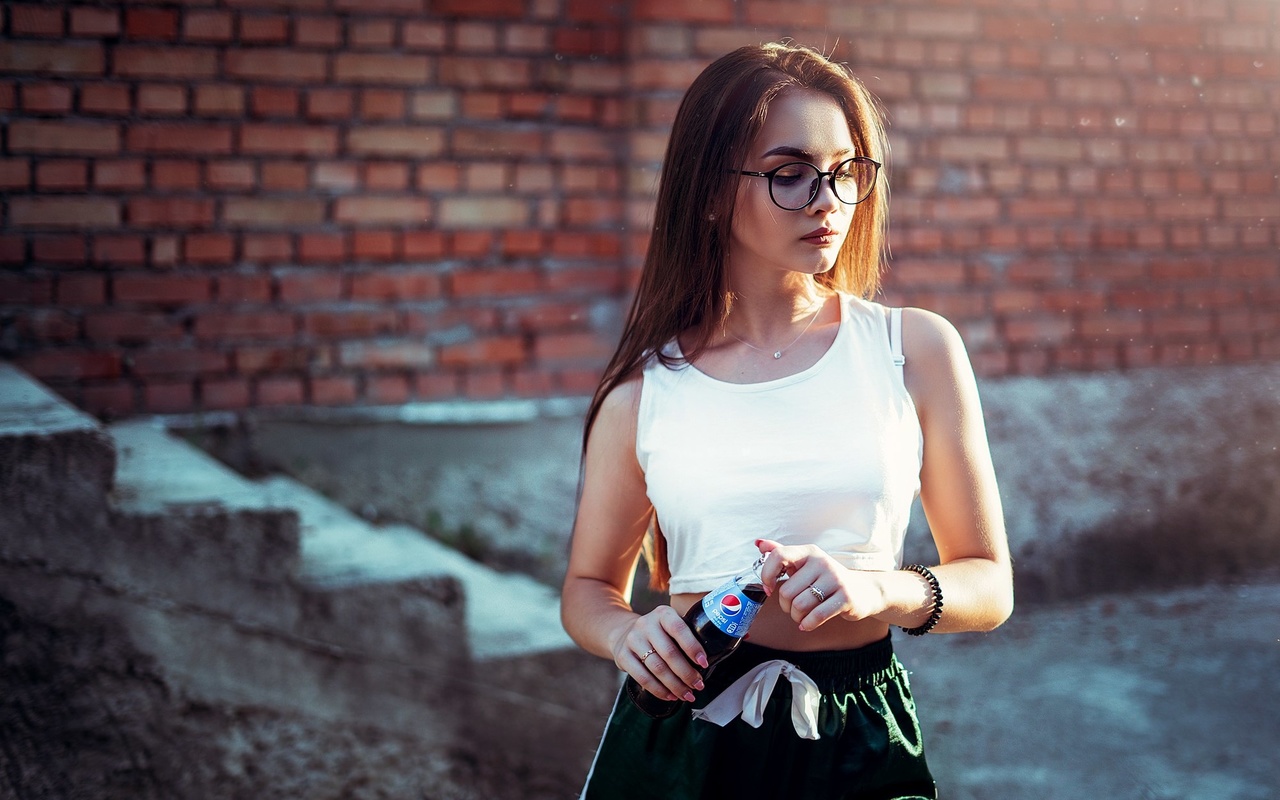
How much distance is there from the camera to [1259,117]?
4.86 m

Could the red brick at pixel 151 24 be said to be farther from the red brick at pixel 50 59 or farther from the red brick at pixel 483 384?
the red brick at pixel 483 384

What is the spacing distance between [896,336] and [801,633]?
492 millimetres

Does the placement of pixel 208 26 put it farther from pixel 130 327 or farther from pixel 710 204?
A: pixel 710 204

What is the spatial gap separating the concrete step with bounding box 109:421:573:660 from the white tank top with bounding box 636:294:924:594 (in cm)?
142

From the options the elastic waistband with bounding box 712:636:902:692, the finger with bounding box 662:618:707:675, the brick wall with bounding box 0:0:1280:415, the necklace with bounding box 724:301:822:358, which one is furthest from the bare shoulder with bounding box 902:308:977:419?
the brick wall with bounding box 0:0:1280:415

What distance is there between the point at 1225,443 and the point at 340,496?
3630mm

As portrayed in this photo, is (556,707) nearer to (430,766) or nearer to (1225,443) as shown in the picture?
(430,766)

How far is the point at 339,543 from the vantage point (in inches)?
133

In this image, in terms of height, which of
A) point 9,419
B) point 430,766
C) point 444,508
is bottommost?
point 430,766

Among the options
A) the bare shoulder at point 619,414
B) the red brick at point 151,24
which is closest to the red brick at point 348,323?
the red brick at point 151,24

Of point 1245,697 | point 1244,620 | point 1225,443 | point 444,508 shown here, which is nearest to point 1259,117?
point 1225,443

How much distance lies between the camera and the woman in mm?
1704

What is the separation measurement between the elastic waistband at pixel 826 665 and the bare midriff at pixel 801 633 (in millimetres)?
10

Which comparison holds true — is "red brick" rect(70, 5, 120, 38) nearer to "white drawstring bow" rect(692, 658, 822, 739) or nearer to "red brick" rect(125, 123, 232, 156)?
"red brick" rect(125, 123, 232, 156)
